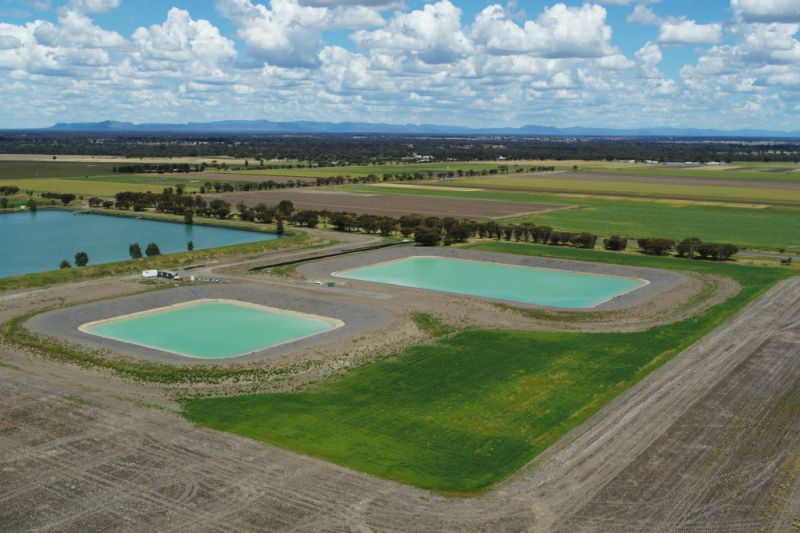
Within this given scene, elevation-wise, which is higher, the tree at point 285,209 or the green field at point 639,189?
the green field at point 639,189

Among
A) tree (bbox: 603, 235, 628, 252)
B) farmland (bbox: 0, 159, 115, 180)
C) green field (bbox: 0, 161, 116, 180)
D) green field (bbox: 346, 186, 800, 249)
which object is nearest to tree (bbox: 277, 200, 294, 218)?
green field (bbox: 346, 186, 800, 249)

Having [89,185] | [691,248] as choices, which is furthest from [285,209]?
[89,185]

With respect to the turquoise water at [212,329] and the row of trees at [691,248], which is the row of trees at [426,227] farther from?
the turquoise water at [212,329]

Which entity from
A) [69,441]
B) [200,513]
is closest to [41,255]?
[69,441]

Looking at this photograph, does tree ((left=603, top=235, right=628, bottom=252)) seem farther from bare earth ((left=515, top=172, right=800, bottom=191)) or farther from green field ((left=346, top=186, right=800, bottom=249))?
bare earth ((left=515, top=172, right=800, bottom=191))

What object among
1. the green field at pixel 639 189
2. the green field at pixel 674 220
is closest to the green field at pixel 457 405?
the green field at pixel 674 220

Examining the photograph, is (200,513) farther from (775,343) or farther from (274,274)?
(274,274)
